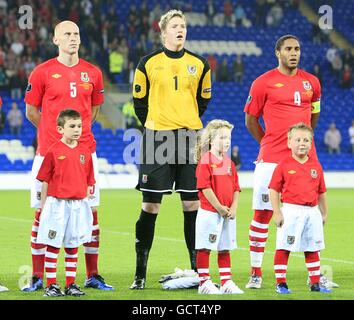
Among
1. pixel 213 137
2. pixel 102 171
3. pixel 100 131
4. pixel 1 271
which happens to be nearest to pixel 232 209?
pixel 213 137

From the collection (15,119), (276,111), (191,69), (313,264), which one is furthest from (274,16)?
(313,264)

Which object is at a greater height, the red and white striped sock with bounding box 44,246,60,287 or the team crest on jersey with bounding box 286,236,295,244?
the team crest on jersey with bounding box 286,236,295,244

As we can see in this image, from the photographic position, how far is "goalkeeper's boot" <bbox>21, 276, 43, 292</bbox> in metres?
8.69

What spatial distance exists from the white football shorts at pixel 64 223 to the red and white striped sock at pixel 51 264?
0.07 meters

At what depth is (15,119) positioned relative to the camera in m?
29.0

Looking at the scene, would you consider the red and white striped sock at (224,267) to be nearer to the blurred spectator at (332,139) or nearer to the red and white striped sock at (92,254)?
the red and white striped sock at (92,254)

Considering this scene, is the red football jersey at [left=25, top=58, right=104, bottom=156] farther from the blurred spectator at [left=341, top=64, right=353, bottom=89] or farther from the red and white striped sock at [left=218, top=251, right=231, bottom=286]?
the blurred spectator at [left=341, top=64, right=353, bottom=89]

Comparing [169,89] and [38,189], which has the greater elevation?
[169,89]

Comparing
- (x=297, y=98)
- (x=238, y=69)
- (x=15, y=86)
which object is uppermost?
(x=238, y=69)

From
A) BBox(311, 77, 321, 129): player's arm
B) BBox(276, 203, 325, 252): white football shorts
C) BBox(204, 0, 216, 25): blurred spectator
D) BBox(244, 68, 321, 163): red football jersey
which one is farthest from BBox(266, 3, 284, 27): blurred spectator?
BBox(276, 203, 325, 252): white football shorts

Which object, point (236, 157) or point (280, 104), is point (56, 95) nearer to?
point (280, 104)

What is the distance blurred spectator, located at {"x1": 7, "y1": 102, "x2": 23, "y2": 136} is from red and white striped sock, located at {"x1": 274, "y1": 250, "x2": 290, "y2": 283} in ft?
68.8

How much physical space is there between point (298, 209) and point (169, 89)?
62.4 inches

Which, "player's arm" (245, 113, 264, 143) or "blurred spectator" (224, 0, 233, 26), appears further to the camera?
"blurred spectator" (224, 0, 233, 26)
